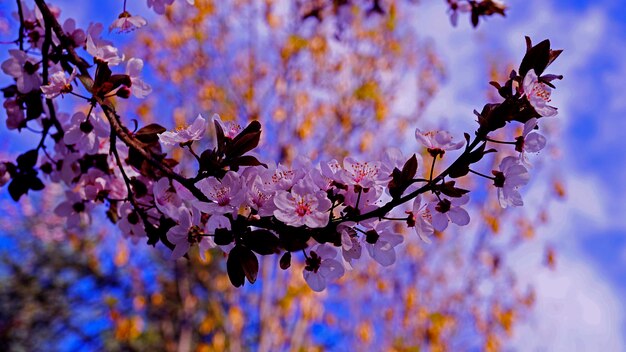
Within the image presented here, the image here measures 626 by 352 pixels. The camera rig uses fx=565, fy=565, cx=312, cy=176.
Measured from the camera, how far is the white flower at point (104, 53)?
132 centimetres

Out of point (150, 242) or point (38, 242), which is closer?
point (150, 242)

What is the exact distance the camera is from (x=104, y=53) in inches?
52.7

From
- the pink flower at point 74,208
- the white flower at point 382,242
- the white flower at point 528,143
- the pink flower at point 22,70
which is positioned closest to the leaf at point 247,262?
the white flower at point 382,242

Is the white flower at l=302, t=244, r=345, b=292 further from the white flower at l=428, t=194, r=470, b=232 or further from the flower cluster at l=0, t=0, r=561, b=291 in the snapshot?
the white flower at l=428, t=194, r=470, b=232

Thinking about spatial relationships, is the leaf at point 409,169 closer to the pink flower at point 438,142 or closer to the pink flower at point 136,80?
the pink flower at point 438,142

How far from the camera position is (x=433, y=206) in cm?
111

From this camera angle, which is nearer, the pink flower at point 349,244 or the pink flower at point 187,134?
the pink flower at point 349,244

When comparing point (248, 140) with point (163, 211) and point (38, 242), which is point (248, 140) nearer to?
point (163, 211)

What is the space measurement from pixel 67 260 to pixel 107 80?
779 centimetres

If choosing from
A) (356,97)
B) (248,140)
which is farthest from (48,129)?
(356,97)

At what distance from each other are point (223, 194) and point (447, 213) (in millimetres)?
432

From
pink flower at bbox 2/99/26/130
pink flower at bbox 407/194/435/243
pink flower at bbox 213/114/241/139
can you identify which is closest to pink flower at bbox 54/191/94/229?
pink flower at bbox 2/99/26/130

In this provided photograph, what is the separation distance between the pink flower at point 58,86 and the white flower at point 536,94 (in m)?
0.97

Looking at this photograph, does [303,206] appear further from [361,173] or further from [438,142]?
[438,142]
